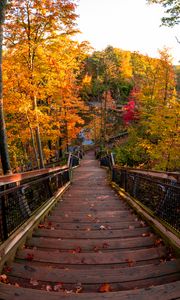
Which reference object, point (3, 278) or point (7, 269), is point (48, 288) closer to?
point (3, 278)

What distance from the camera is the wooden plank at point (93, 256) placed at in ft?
14.2

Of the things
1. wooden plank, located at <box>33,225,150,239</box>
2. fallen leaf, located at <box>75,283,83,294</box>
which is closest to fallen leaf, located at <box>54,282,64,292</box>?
fallen leaf, located at <box>75,283,83,294</box>

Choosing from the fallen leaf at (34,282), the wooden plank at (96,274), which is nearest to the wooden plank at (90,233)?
the wooden plank at (96,274)

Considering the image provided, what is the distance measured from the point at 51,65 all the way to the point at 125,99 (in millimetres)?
49510

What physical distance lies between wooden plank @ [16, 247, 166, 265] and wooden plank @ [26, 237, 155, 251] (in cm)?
33

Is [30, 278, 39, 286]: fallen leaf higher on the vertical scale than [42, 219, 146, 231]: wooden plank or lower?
higher

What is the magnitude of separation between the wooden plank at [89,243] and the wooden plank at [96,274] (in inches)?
36.0

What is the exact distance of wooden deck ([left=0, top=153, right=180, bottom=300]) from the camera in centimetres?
321

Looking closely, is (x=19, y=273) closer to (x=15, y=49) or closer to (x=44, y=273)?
(x=44, y=273)

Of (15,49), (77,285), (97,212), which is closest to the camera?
(77,285)

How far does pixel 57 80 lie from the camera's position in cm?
1503

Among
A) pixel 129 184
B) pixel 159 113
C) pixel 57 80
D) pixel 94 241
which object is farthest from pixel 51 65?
pixel 94 241

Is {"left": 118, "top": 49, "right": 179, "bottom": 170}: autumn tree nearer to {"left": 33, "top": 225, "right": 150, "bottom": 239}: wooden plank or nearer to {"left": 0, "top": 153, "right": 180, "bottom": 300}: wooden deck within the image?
{"left": 0, "top": 153, "right": 180, "bottom": 300}: wooden deck

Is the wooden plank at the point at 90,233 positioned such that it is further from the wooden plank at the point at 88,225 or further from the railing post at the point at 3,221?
the railing post at the point at 3,221
